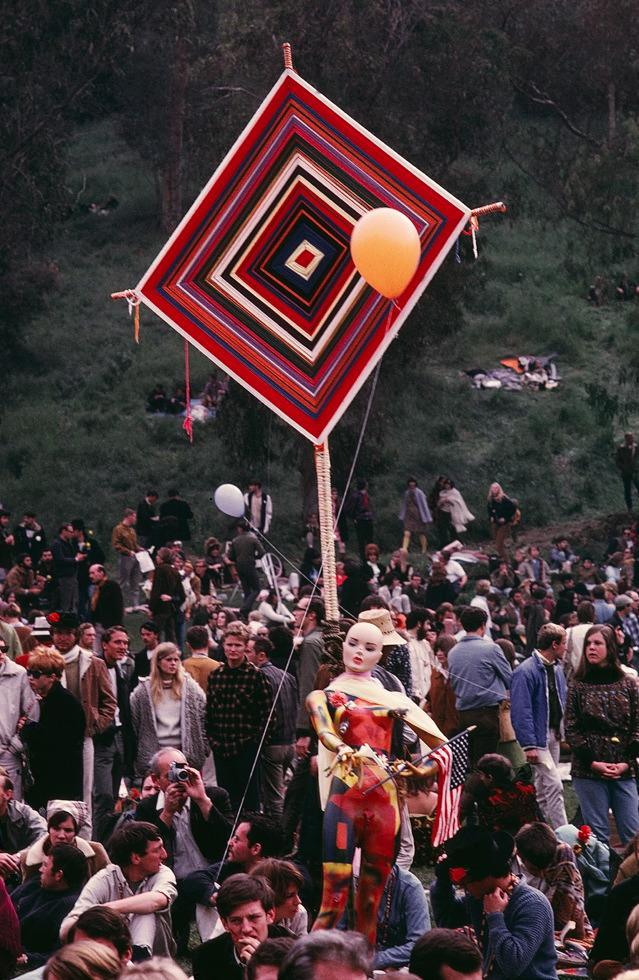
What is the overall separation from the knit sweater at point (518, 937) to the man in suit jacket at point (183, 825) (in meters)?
2.39

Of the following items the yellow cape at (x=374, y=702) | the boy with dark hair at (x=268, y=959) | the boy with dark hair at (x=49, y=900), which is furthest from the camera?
the yellow cape at (x=374, y=702)

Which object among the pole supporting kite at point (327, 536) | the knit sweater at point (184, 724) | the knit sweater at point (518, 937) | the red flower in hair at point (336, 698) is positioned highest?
the pole supporting kite at point (327, 536)

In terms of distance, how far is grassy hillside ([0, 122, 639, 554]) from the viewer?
35938 mm

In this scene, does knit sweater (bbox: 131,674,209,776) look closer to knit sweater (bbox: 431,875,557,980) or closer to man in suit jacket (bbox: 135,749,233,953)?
man in suit jacket (bbox: 135,749,233,953)

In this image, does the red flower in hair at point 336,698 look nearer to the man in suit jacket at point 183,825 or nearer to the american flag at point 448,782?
the american flag at point 448,782

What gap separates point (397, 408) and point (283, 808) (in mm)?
26643

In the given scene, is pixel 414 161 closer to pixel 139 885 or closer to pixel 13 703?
pixel 13 703

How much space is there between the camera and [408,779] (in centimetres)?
849

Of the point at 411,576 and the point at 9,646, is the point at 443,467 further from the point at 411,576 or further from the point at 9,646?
the point at 9,646

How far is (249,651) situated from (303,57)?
774 inches

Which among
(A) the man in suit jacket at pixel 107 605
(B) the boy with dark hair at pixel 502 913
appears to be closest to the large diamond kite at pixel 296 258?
(B) the boy with dark hair at pixel 502 913

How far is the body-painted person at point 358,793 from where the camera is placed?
329 inches

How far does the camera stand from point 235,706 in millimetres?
11180

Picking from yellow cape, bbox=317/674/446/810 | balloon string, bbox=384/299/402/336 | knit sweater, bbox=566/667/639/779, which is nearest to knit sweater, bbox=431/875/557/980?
yellow cape, bbox=317/674/446/810
